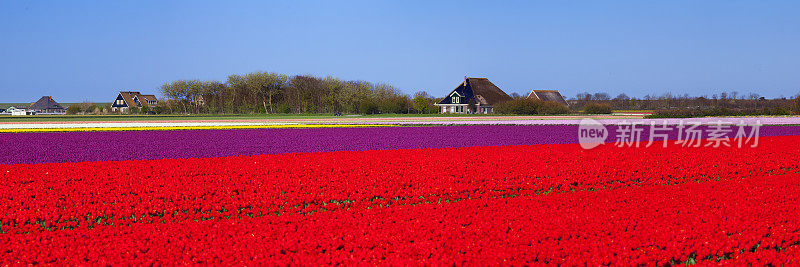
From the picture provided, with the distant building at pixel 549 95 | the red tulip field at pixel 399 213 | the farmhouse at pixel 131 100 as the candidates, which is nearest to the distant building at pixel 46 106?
the farmhouse at pixel 131 100

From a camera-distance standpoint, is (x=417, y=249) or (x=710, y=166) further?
Answer: (x=710, y=166)

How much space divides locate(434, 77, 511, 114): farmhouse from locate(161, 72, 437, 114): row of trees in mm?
8493

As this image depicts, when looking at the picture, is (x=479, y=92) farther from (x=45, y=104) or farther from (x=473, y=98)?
(x=45, y=104)

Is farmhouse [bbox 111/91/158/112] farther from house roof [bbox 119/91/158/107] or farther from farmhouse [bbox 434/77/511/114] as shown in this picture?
farmhouse [bbox 434/77/511/114]

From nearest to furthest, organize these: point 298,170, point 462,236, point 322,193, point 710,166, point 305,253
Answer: point 305,253, point 462,236, point 322,193, point 298,170, point 710,166

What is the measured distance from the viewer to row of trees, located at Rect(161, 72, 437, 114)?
83312 mm

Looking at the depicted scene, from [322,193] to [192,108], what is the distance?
81.6 metres

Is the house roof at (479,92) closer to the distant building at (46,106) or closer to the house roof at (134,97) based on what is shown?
the house roof at (134,97)

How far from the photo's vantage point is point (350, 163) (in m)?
13.1

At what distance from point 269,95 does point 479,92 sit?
35.1 meters

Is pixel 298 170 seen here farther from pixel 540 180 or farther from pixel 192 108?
pixel 192 108

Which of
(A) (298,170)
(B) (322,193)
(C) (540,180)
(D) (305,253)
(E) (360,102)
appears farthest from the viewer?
(E) (360,102)

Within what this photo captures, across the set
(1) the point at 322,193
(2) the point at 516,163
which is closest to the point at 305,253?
(1) the point at 322,193

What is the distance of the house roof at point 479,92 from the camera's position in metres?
95.2
